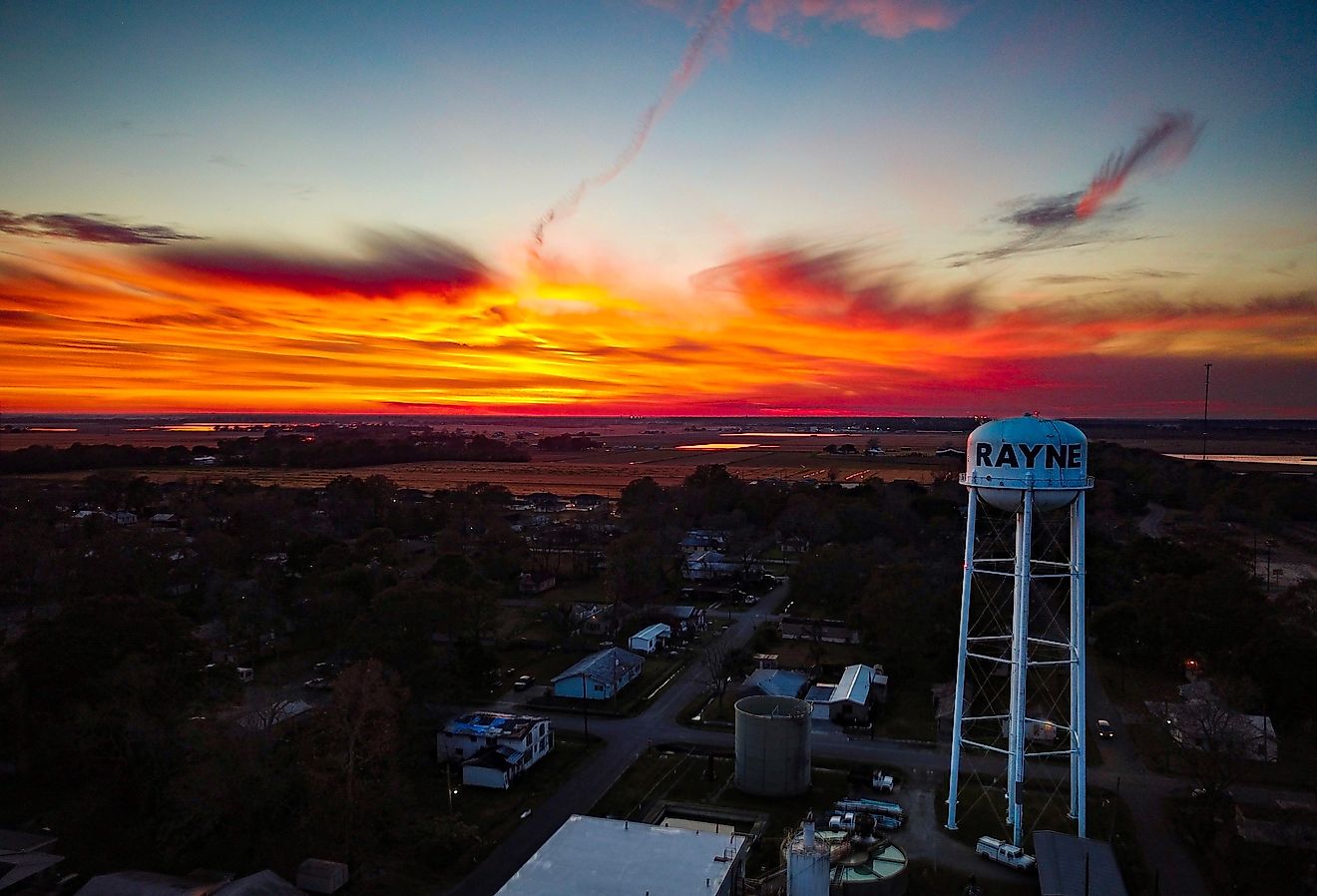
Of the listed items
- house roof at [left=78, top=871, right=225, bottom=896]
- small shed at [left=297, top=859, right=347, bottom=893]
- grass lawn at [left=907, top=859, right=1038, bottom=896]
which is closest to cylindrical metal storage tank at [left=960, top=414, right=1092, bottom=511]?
grass lawn at [left=907, top=859, right=1038, bottom=896]

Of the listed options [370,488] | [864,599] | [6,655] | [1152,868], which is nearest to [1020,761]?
[1152,868]

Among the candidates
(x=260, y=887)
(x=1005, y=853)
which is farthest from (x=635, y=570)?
(x=260, y=887)

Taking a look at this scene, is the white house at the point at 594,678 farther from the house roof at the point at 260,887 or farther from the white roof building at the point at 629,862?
the house roof at the point at 260,887

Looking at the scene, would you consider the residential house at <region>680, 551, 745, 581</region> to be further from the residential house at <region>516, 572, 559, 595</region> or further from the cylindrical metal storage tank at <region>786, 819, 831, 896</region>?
the cylindrical metal storage tank at <region>786, 819, 831, 896</region>

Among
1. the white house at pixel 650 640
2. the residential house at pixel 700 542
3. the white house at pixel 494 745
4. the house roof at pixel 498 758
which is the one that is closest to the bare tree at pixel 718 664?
the white house at pixel 650 640

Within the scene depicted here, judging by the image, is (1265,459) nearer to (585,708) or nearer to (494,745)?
(585,708)

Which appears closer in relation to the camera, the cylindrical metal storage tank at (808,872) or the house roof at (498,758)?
the cylindrical metal storage tank at (808,872)

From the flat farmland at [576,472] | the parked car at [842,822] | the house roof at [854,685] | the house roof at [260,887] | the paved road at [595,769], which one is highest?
the flat farmland at [576,472]
